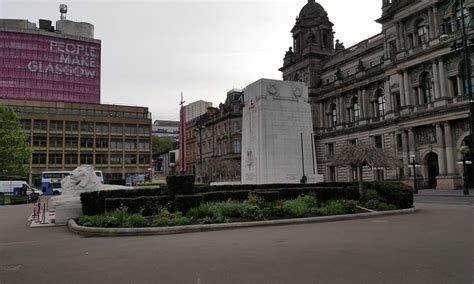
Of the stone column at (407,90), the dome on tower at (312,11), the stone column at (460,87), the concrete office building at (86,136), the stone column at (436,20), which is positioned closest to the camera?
the stone column at (460,87)

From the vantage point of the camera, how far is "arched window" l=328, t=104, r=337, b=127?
6912cm

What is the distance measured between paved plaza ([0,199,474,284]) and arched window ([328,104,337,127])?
5630cm

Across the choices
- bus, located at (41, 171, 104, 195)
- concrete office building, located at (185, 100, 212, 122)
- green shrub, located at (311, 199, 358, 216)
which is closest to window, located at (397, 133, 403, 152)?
green shrub, located at (311, 199, 358, 216)

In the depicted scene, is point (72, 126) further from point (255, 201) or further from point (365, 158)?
point (255, 201)

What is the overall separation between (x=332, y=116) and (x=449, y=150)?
2778cm

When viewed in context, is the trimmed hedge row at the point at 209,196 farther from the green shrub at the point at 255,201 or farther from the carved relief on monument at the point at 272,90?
the carved relief on monument at the point at 272,90

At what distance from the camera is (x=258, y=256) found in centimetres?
913

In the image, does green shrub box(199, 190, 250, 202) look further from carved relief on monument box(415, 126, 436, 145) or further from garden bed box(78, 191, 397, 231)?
carved relief on monument box(415, 126, 436, 145)

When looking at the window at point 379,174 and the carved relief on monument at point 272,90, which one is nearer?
the carved relief on monument at point 272,90

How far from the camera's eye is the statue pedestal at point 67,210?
18422mm

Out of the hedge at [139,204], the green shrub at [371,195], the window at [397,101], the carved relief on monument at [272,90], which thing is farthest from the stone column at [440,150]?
the hedge at [139,204]

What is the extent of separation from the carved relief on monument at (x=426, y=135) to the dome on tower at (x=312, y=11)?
3442 cm

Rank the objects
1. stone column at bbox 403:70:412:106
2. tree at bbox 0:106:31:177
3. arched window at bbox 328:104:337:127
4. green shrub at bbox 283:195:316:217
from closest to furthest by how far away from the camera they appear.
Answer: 1. green shrub at bbox 283:195:316:217
2. tree at bbox 0:106:31:177
3. stone column at bbox 403:70:412:106
4. arched window at bbox 328:104:337:127

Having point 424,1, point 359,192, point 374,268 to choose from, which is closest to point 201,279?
point 374,268
